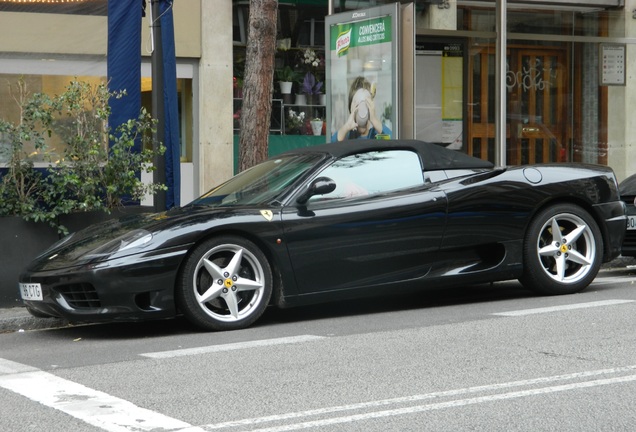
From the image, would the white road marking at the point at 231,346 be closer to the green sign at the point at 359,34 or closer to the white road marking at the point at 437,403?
the white road marking at the point at 437,403

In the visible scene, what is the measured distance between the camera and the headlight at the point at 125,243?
7621mm

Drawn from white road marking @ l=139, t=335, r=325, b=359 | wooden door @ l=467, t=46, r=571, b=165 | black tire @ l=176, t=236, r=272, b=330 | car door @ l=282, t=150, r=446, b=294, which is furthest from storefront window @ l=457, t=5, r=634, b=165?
white road marking @ l=139, t=335, r=325, b=359

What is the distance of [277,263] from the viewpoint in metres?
8.00

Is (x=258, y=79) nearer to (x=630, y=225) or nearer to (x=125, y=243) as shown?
(x=630, y=225)

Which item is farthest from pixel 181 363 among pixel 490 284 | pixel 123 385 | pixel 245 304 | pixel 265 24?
pixel 265 24

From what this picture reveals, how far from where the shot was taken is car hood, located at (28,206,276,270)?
7625 mm

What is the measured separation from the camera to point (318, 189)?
8.16 metres

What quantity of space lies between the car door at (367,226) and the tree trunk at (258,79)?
3.46 m

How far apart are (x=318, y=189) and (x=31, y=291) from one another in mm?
2224

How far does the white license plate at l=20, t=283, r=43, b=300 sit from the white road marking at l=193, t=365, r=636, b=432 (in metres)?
3.09

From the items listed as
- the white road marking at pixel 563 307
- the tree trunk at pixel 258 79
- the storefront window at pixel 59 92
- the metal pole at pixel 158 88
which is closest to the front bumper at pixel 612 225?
the white road marking at pixel 563 307

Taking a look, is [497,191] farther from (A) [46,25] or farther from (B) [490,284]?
(A) [46,25]

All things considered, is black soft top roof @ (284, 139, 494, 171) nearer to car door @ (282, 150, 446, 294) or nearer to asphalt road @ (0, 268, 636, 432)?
car door @ (282, 150, 446, 294)

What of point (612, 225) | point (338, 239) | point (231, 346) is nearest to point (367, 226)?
point (338, 239)
